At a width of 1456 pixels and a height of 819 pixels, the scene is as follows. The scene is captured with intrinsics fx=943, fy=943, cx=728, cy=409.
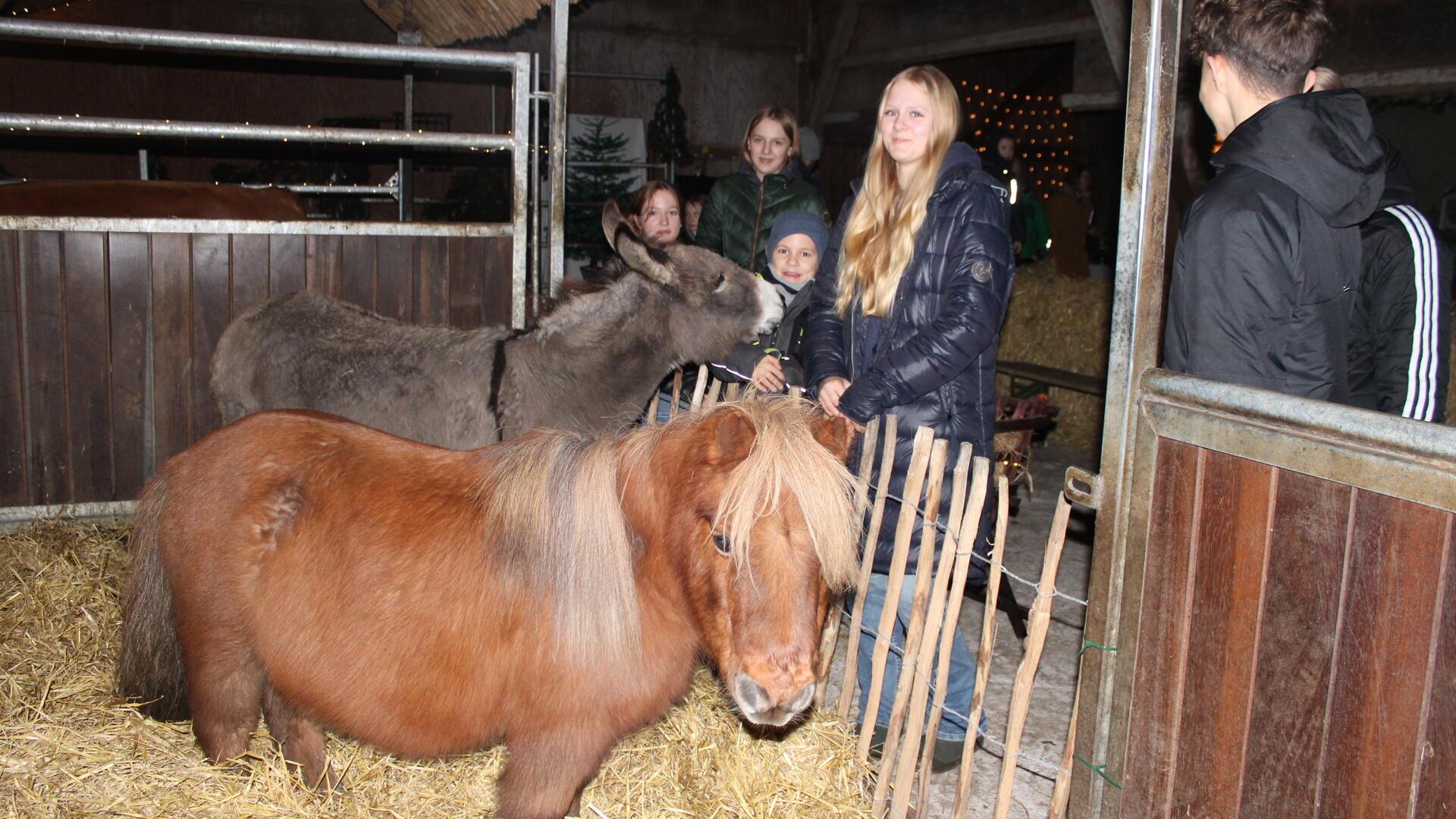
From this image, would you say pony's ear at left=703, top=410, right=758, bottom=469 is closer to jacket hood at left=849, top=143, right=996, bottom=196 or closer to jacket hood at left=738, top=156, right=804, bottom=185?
jacket hood at left=849, top=143, right=996, bottom=196

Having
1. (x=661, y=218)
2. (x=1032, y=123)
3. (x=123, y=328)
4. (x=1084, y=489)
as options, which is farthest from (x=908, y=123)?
(x=1032, y=123)

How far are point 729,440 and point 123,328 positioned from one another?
13.5 feet

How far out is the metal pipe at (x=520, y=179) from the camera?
5.02 metres

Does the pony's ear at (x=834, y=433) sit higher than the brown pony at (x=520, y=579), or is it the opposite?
the pony's ear at (x=834, y=433)

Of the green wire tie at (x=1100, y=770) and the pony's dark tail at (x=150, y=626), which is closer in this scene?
the green wire tie at (x=1100, y=770)

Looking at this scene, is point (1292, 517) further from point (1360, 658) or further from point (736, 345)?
point (736, 345)

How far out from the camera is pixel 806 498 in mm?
2154

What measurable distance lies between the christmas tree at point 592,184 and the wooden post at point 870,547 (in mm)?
8006

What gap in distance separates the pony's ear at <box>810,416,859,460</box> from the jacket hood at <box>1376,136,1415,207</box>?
153 cm

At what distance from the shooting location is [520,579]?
246 centimetres

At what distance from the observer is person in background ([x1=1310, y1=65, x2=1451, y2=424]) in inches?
94.0

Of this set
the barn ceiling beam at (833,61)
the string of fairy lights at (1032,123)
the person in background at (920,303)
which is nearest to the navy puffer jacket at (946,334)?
the person in background at (920,303)

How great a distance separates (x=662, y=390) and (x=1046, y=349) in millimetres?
5330

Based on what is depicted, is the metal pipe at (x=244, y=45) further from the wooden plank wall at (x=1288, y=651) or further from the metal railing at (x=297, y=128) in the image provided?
the wooden plank wall at (x=1288, y=651)
